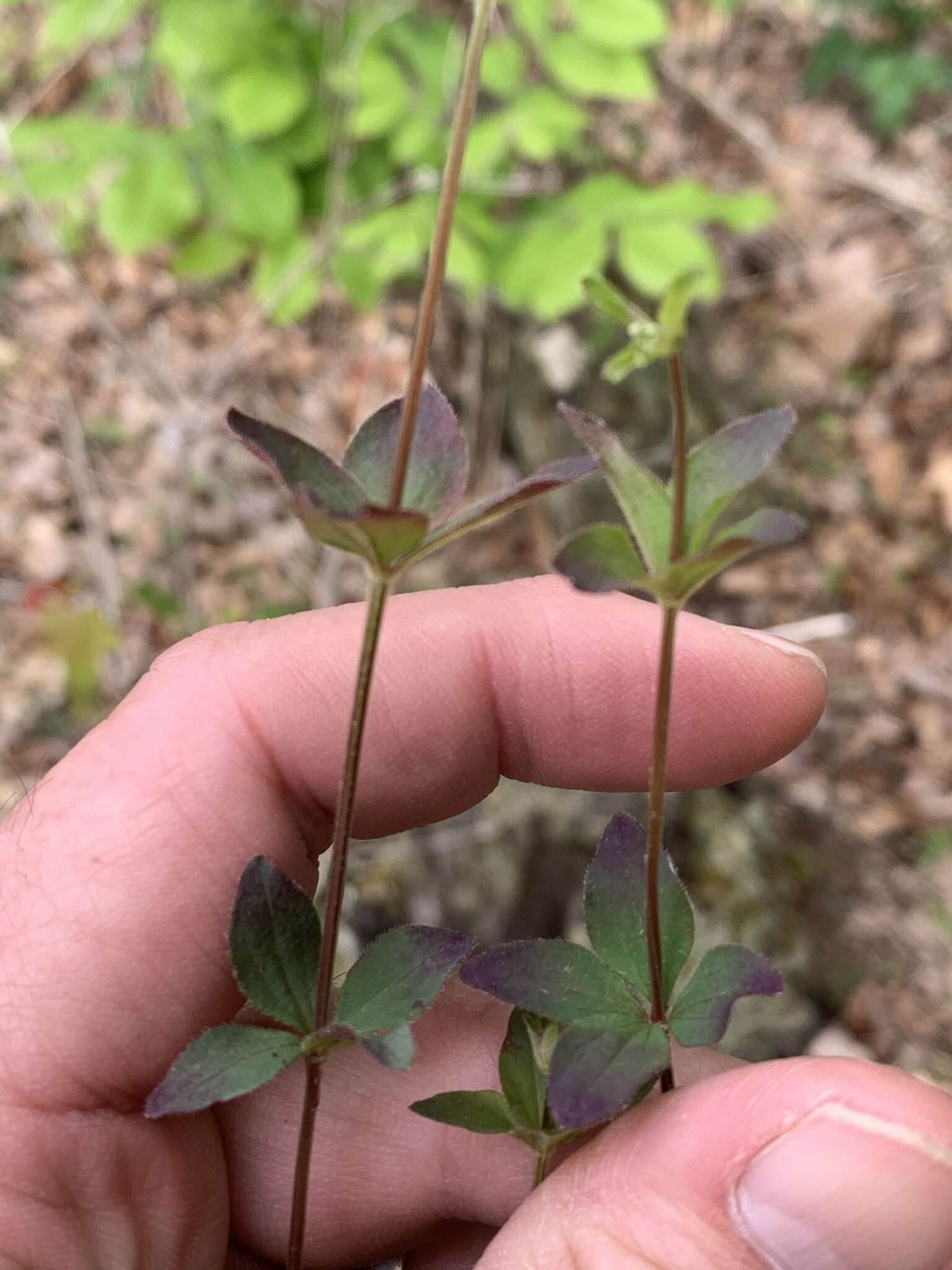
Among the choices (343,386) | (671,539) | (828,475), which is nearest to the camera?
(671,539)

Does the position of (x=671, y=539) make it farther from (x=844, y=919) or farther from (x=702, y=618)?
(x=844, y=919)

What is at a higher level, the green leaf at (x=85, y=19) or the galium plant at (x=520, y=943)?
the green leaf at (x=85, y=19)

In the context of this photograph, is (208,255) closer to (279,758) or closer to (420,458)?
(279,758)

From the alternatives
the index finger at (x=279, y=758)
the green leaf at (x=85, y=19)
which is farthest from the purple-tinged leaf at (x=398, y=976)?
the green leaf at (x=85, y=19)

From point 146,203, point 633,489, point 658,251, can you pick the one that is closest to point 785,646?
point 633,489

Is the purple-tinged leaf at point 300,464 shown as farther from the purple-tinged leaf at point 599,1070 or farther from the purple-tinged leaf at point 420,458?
the purple-tinged leaf at point 599,1070

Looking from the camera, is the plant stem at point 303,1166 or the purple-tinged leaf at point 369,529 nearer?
the purple-tinged leaf at point 369,529

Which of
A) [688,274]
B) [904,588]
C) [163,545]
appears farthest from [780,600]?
[688,274]

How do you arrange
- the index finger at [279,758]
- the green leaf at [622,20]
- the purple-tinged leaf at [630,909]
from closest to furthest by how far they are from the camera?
the purple-tinged leaf at [630,909]
the index finger at [279,758]
the green leaf at [622,20]
